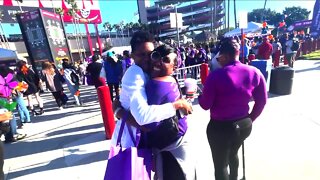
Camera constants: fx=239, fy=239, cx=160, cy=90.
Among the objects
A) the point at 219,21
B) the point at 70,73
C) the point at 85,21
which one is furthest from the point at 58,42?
the point at 219,21

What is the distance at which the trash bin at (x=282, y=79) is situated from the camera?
6.83 metres

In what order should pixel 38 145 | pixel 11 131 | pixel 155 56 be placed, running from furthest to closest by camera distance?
pixel 11 131 → pixel 38 145 → pixel 155 56

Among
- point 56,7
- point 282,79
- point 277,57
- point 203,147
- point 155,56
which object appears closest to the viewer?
point 155,56

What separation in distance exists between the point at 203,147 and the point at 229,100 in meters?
2.13

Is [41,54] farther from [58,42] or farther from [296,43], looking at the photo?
[296,43]

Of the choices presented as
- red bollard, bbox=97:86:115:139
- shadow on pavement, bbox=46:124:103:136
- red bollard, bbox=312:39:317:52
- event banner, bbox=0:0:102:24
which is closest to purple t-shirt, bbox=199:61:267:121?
red bollard, bbox=97:86:115:139

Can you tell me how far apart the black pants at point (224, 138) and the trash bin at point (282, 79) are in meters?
5.14

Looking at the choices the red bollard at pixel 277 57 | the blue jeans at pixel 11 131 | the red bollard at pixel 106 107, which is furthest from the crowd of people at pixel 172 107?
the red bollard at pixel 277 57

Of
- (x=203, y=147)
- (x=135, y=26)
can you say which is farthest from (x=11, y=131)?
(x=135, y=26)

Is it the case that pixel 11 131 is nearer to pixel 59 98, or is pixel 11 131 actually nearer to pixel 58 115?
pixel 58 115

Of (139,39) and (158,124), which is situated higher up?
(139,39)

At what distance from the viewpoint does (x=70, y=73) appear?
857 cm

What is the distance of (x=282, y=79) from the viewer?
6910 millimetres

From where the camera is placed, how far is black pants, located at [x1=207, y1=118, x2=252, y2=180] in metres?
2.37
